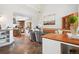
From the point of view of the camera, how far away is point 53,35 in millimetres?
2506

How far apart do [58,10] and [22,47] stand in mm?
759

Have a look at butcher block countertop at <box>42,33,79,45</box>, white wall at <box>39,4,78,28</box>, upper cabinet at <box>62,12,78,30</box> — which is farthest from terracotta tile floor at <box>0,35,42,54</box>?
upper cabinet at <box>62,12,78,30</box>

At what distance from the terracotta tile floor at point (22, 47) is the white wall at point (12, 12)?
10.2 inches

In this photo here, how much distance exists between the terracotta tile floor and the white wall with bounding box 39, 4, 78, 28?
1.09 feet

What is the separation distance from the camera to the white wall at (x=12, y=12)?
8.02 ft

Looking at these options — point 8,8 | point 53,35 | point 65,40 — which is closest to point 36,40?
point 53,35

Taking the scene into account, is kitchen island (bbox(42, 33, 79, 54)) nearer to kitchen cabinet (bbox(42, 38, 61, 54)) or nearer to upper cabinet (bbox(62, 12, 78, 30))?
kitchen cabinet (bbox(42, 38, 61, 54))

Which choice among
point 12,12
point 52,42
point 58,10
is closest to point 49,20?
point 58,10

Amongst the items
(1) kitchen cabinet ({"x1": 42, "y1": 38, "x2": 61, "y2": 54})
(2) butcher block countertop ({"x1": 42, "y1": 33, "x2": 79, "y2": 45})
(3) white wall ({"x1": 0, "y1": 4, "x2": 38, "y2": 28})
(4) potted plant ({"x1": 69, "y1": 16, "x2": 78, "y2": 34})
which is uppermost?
(3) white wall ({"x1": 0, "y1": 4, "x2": 38, "y2": 28})

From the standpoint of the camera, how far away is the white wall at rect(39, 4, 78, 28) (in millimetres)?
2438

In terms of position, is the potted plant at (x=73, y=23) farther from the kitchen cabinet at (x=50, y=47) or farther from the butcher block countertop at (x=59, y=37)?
the kitchen cabinet at (x=50, y=47)
